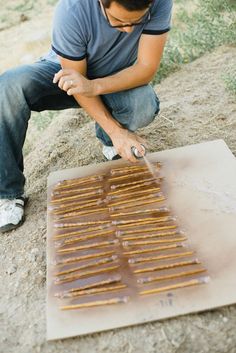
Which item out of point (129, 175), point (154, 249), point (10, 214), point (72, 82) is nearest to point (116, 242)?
point (154, 249)

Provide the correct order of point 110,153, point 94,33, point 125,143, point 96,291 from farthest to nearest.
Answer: point 110,153 < point 125,143 < point 94,33 < point 96,291

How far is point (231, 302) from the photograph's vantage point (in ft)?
8.41

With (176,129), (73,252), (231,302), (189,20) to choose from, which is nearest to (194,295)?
(231,302)

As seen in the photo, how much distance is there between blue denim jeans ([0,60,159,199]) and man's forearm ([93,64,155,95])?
15cm

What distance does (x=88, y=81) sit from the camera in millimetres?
3365

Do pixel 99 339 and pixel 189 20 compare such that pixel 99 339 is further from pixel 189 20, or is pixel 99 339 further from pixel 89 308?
pixel 189 20

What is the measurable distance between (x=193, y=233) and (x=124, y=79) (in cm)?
126

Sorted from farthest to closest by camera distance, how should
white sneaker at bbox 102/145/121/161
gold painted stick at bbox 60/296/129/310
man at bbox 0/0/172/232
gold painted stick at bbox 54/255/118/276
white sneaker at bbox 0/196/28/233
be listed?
white sneaker at bbox 102/145/121/161, white sneaker at bbox 0/196/28/233, man at bbox 0/0/172/232, gold painted stick at bbox 54/255/118/276, gold painted stick at bbox 60/296/129/310

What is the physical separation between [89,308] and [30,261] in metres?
0.77

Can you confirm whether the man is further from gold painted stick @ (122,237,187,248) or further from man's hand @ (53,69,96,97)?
gold painted stick @ (122,237,187,248)

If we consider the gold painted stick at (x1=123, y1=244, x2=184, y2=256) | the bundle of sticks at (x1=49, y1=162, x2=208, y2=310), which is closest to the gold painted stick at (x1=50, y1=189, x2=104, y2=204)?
the bundle of sticks at (x1=49, y1=162, x2=208, y2=310)

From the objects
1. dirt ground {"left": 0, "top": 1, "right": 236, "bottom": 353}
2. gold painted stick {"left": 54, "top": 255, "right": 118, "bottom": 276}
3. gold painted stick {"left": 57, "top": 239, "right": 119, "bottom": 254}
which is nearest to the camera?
dirt ground {"left": 0, "top": 1, "right": 236, "bottom": 353}

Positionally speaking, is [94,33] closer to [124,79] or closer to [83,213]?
[124,79]

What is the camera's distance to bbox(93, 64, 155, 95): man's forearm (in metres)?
3.48
